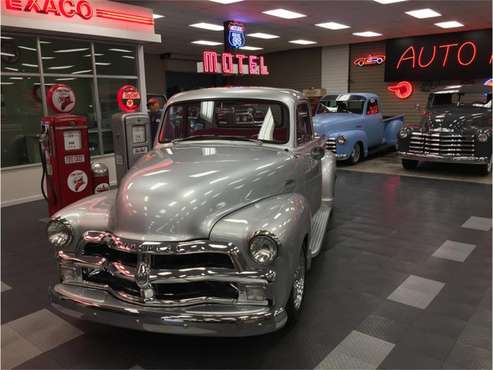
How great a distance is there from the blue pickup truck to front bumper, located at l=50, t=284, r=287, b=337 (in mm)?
6708

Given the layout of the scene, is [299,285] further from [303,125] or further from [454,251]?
[454,251]

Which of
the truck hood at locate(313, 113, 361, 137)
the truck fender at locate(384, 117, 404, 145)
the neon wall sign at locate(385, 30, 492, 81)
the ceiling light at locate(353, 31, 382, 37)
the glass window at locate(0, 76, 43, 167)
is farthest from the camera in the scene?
the ceiling light at locate(353, 31, 382, 37)

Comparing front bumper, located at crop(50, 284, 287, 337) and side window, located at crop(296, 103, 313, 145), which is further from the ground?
side window, located at crop(296, 103, 313, 145)

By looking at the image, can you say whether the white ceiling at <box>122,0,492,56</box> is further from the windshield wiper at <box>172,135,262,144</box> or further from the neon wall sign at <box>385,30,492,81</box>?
the windshield wiper at <box>172,135,262,144</box>

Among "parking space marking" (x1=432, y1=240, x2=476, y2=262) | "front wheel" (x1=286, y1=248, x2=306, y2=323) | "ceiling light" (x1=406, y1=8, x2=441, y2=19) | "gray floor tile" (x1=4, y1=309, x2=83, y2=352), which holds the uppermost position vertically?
"ceiling light" (x1=406, y1=8, x2=441, y2=19)

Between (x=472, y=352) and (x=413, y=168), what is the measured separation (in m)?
6.75

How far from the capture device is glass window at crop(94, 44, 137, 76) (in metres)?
8.57

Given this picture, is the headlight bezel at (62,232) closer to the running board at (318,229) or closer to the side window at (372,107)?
the running board at (318,229)

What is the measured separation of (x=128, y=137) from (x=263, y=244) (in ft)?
10.5

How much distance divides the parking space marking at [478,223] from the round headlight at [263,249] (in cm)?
369

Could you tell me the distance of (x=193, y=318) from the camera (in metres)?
2.16

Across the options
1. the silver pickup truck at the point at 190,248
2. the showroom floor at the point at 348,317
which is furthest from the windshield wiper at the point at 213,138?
the showroom floor at the point at 348,317

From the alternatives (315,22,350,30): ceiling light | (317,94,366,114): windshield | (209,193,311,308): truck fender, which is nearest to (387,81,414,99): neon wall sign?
(315,22,350,30): ceiling light

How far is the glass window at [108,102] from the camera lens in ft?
29.1
